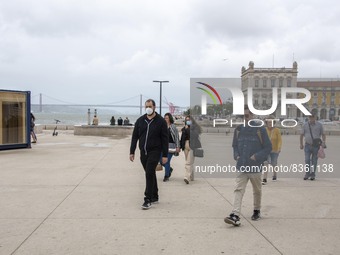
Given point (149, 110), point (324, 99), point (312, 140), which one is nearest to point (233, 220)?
point (149, 110)

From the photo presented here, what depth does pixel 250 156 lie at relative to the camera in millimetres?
5203

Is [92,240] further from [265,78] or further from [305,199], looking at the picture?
[265,78]

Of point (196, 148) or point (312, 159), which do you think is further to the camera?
point (312, 159)

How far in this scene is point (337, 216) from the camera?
550 centimetres

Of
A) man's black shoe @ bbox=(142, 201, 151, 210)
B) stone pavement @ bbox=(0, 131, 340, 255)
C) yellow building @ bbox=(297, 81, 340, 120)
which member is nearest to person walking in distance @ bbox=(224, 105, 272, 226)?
stone pavement @ bbox=(0, 131, 340, 255)

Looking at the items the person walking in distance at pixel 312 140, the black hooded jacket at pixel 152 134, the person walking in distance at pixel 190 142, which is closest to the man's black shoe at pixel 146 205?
the black hooded jacket at pixel 152 134

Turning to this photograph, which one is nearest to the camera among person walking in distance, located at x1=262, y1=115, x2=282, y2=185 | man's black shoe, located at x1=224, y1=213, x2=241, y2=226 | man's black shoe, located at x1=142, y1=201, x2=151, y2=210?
man's black shoe, located at x1=224, y1=213, x2=241, y2=226

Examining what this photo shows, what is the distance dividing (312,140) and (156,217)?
4.82m

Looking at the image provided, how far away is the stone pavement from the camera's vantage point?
13.8 feet

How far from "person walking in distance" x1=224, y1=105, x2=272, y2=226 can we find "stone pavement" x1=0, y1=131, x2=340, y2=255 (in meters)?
0.43

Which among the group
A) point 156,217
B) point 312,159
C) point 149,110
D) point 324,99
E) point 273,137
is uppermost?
point 324,99

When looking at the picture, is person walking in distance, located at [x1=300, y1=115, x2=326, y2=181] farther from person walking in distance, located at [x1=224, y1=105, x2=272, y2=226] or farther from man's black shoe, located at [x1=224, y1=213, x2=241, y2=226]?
man's black shoe, located at [x1=224, y1=213, x2=241, y2=226]

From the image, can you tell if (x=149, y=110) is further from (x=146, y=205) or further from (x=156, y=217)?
(x=156, y=217)

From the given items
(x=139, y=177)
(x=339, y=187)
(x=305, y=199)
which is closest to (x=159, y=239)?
(x=305, y=199)
